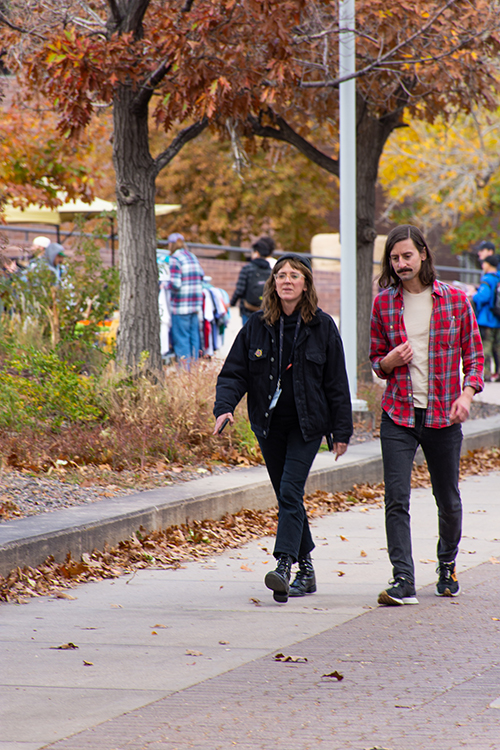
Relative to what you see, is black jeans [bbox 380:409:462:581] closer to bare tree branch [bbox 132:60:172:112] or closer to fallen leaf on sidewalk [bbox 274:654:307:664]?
fallen leaf on sidewalk [bbox 274:654:307:664]

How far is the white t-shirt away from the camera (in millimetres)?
5434

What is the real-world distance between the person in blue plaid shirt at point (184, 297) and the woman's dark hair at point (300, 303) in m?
9.13

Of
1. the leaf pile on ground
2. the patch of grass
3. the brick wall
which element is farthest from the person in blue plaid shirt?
the brick wall

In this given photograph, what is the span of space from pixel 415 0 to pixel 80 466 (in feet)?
20.1

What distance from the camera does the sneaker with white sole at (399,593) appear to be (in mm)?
5398

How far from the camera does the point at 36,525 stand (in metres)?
6.21

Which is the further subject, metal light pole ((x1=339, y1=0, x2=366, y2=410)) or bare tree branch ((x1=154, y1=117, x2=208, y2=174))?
metal light pole ((x1=339, y1=0, x2=366, y2=410))

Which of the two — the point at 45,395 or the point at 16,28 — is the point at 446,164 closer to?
the point at 16,28

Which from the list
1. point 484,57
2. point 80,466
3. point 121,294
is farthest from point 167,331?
point 80,466

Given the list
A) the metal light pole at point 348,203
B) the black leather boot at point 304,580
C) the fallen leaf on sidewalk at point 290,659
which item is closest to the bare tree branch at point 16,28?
the metal light pole at point 348,203

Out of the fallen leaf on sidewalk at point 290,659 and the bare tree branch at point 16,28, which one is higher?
the bare tree branch at point 16,28

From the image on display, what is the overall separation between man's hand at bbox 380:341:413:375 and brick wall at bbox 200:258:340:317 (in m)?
20.2

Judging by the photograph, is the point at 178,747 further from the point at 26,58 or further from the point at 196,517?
the point at 26,58

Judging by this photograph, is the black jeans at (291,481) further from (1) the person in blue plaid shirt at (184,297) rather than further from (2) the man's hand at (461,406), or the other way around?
(1) the person in blue plaid shirt at (184,297)
